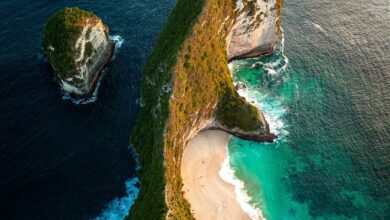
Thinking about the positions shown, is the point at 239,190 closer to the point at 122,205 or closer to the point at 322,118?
the point at 122,205

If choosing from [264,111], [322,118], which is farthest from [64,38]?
[322,118]

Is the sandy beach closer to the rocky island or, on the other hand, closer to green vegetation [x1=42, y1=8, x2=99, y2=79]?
the rocky island

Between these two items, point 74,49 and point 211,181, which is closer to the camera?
point 211,181

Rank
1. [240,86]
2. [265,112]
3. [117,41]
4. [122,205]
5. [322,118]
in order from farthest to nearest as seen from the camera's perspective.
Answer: [117,41], [240,86], [265,112], [322,118], [122,205]

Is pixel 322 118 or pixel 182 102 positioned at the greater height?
pixel 182 102

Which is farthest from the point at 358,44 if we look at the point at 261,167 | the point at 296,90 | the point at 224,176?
the point at 224,176

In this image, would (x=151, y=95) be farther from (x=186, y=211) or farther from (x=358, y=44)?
(x=358, y=44)
